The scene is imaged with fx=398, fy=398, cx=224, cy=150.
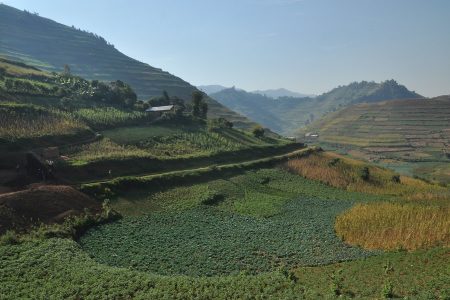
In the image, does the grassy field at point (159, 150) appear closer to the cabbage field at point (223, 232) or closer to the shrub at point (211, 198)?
the cabbage field at point (223, 232)

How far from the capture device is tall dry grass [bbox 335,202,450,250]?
4959cm

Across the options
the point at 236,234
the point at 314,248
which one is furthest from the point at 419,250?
the point at 236,234

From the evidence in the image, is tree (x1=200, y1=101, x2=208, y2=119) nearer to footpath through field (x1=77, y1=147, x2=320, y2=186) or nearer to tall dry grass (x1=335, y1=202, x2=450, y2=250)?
footpath through field (x1=77, y1=147, x2=320, y2=186)

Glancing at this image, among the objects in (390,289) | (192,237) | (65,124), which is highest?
(65,124)

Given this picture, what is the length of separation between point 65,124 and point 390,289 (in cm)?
7713

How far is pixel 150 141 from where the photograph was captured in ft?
315

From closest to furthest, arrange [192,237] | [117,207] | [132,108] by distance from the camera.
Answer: [192,237] < [117,207] < [132,108]

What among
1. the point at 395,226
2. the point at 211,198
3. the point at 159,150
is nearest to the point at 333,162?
the point at 159,150

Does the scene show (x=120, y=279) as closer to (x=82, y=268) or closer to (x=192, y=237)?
(x=82, y=268)

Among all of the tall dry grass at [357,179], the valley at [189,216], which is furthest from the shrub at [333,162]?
the valley at [189,216]

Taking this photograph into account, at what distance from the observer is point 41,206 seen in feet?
175

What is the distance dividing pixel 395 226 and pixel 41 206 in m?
48.4

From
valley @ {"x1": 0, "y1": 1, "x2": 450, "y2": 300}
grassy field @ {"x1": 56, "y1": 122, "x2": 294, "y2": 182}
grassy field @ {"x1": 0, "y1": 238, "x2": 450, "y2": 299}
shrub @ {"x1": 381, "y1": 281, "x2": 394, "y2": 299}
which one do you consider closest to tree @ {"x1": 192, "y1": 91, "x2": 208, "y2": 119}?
grassy field @ {"x1": 56, "y1": 122, "x2": 294, "y2": 182}

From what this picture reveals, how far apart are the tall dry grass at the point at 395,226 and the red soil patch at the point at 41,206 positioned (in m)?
36.8
